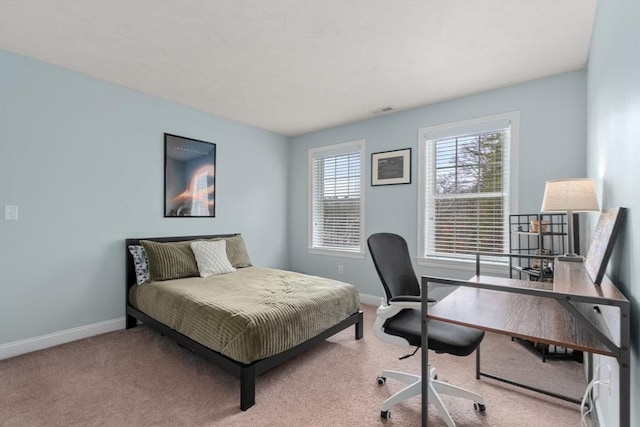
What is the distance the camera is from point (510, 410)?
71.6 inches

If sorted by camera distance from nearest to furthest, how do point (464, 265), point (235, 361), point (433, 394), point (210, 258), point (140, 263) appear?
point (433, 394)
point (235, 361)
point (140, 263)
point (464, 265)
point (210, 258)

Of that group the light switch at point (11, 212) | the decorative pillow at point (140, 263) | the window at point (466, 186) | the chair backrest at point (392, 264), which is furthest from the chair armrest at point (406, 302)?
the light switch at point (11, 212)

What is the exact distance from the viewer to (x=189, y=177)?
3.64m

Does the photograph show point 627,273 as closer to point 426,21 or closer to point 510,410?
point 510,410

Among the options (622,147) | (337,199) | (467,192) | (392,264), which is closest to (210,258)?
(337,199)

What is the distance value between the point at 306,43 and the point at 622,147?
2012 millimetres

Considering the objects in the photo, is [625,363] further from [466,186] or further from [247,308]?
[466,186]

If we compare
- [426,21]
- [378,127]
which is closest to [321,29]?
[426,21]

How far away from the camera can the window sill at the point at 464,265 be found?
3014mm

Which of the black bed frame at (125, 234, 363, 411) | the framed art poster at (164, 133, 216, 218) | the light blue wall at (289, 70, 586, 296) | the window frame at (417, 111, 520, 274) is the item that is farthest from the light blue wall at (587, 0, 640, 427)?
the framed art poster at (164, 133, 216, 218)

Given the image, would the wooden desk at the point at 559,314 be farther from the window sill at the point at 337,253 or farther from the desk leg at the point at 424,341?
the window sill at the point at 337,253

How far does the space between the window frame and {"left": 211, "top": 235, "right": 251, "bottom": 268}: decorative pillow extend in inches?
85.5

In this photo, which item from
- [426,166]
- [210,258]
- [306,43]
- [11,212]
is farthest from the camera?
[426,166]

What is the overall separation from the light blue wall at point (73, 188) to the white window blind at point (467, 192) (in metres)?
2.85
